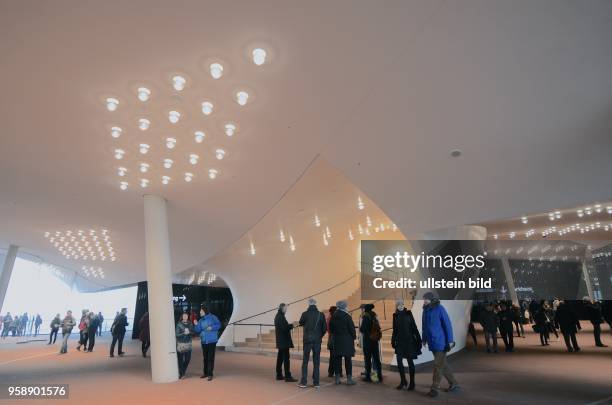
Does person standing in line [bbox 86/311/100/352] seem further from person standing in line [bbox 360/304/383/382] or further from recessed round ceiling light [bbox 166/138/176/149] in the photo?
person standing in line [bbox 360/304/383/382]

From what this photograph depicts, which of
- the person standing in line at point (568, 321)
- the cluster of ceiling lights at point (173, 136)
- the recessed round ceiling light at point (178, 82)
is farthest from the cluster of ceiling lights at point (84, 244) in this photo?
the person standing in line at point (568, 321)

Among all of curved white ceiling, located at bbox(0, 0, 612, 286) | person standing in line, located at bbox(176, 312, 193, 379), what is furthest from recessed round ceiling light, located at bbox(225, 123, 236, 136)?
person standing in line, located at bbox(176, 312, 193, 379)

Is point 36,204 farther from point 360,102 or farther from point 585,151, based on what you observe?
point 585,151

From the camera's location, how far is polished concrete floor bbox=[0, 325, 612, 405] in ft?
19.6

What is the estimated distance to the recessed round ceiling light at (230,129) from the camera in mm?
6694

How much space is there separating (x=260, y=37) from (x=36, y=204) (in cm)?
980

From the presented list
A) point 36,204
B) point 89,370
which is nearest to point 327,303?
point 89,370

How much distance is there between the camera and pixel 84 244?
52.5ft

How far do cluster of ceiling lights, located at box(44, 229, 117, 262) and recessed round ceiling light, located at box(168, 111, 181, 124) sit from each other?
8793 mm

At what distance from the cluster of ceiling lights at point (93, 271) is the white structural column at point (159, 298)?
15.1m

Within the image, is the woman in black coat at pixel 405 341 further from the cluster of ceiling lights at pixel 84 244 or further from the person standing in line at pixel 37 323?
the person standing in line at pixel 37 323

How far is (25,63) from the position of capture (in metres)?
4.98

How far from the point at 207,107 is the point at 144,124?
129cm

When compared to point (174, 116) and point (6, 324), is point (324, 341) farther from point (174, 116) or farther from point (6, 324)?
point (6, 324)
